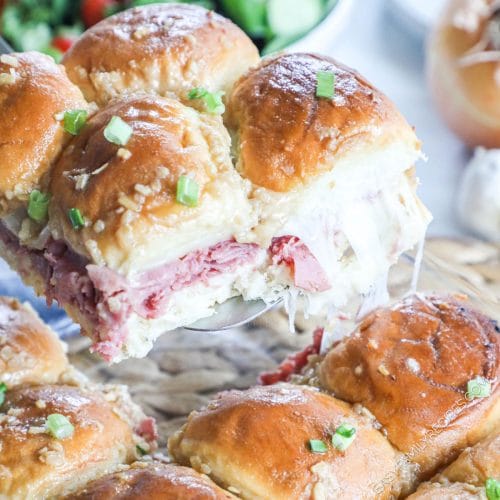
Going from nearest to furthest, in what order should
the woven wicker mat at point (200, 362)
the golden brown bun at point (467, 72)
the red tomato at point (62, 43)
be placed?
the woven wicker mat at point (200, 362) < the golden brown bun at point (467, 72) < the red tomato at point (62, 43)

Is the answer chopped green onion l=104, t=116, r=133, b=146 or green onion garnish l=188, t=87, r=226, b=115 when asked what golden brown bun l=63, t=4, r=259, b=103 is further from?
chopped green onion l=104, t=116, r=133, b=146

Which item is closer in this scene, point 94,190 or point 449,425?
point 94,190

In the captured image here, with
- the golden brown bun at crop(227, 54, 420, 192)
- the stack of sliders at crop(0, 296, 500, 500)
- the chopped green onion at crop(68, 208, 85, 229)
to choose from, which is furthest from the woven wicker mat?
the chopped green onion at crop(68, 208, 85, 229)

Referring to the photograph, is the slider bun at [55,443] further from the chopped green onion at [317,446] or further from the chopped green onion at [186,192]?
the chopped green onion at [186,192]

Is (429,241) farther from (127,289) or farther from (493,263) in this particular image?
(127,289)

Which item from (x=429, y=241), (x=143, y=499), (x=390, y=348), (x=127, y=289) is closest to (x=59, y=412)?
(x=143, y=499)

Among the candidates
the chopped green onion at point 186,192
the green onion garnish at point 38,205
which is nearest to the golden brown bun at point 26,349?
the green onion garnish at point 38,205

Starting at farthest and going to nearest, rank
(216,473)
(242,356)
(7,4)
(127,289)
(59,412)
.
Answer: (7,4) → (242,356) → (59,412) → (216,473) → (127,289)
